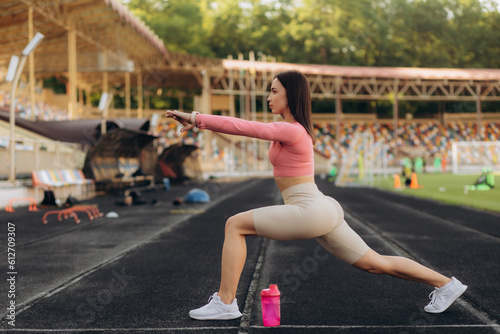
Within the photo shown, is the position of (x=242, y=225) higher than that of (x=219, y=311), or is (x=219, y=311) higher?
(x=242, y=225)

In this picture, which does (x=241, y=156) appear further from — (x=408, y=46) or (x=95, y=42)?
(x=408, y=46)

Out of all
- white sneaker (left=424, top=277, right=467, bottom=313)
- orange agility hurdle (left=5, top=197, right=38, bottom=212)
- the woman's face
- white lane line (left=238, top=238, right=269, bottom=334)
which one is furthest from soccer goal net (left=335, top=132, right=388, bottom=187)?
the woman's face

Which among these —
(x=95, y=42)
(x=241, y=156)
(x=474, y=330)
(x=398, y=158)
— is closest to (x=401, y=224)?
(x=474, y=330)

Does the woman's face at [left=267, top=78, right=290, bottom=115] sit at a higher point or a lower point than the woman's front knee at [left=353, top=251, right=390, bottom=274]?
higher

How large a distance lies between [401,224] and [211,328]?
7.85 metres

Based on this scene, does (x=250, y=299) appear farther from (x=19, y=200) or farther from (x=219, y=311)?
(x=19, y=200)


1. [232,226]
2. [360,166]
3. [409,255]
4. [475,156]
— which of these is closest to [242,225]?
[232,226]

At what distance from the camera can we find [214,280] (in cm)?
594

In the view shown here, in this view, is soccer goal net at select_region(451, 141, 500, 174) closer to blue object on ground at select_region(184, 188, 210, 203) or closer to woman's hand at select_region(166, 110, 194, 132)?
blue object on ground at select_region(184, 188, 210, 203)

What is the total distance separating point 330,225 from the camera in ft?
13.1

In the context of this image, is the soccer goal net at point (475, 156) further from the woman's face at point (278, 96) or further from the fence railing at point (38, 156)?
the woman's face at point (278, 96)

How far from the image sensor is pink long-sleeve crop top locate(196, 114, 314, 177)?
3.74m

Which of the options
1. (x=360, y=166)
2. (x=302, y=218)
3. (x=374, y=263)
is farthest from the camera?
(x=360, y=166)

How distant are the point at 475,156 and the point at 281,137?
41179mm
